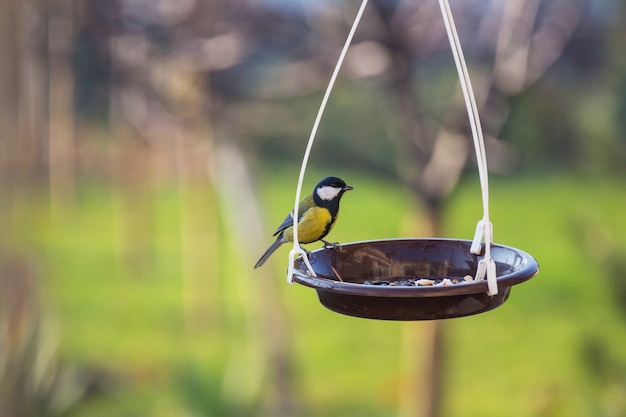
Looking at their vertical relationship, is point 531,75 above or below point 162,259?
above

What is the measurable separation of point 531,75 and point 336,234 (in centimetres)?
176

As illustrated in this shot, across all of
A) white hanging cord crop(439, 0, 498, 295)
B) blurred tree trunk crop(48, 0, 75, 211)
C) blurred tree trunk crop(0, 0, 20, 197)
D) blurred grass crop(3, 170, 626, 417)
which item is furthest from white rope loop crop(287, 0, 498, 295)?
blurred tree trunk crop(48, 0, 75, 211)

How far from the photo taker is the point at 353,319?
487 cm

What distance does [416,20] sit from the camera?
377cm

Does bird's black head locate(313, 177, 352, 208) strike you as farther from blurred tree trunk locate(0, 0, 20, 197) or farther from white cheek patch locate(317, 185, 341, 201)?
blurred tree trunk locate(0, 0, 20, 197)

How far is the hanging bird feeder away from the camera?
4.46ft

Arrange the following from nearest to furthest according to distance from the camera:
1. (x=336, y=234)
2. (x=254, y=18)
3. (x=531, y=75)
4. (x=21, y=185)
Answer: (x=531, y=75), (x=254, y=18), (x=21, y=185), (x=336, y=234)

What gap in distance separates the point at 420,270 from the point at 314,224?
0.37 m

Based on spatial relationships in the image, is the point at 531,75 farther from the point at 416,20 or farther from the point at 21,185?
the point at 21,185

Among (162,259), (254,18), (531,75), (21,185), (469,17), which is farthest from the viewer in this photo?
(162,259)

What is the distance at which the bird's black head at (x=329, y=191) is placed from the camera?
1956mm

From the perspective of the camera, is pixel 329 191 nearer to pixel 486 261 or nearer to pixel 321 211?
pixel 321 211

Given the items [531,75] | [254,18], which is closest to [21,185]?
[254,18]

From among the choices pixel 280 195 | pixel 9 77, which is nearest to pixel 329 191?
pixel 9 77
